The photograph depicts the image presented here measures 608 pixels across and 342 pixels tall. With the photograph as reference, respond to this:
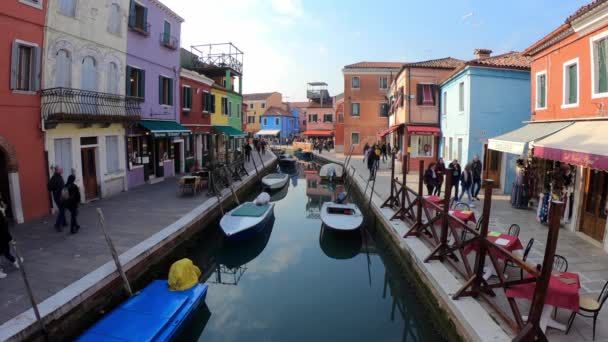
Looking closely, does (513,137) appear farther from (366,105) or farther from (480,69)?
(366,105)

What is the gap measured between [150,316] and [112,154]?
11153 millimetres

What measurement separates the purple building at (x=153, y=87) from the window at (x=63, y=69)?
359 centimetres

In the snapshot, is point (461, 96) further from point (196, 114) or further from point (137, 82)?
point (196, 114)

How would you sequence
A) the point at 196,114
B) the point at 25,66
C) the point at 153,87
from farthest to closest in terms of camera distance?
the point at 196,114, the point at 153,87, the point at 25,66

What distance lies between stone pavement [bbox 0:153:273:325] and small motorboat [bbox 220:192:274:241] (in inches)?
65.0

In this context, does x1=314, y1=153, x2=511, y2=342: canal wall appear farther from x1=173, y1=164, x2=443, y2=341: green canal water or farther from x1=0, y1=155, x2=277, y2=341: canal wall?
x1=0, y1=155, x2=277, y2=341: canal wall

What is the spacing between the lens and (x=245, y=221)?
12.5m

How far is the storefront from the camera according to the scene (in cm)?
1730

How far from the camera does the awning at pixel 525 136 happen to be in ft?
35.6

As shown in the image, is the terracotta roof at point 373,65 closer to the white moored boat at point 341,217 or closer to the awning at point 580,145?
the white moored boat at point 341,217

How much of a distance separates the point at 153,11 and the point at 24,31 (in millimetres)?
8405

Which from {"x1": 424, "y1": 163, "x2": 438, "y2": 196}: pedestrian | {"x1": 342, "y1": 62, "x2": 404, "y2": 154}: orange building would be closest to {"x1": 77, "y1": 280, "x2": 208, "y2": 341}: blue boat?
{"x1": 424, "y1": 163, "x2": 438, "y2": 196}: pedestrian

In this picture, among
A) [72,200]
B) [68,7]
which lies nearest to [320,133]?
[68,7]

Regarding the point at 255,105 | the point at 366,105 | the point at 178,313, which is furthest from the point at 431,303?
the point at 255,105
